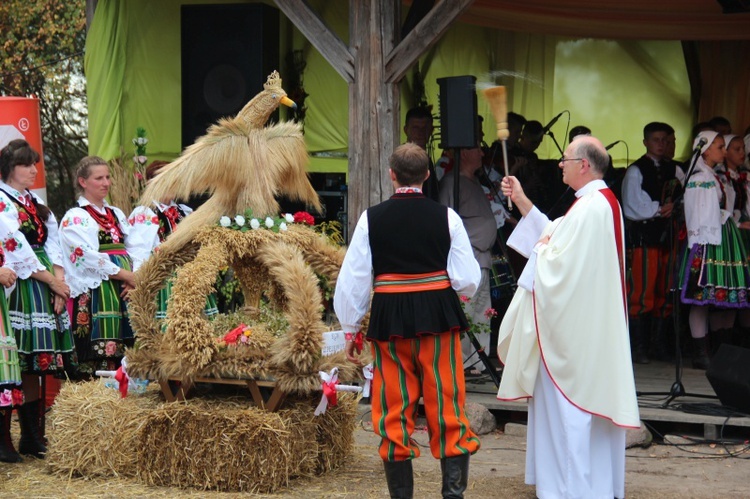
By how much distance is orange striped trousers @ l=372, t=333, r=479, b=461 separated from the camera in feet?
15.6

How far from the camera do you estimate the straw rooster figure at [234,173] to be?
548 cm

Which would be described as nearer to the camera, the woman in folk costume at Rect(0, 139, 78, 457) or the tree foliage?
the woman in folk costume at Rect(0, 139, 78, 457)

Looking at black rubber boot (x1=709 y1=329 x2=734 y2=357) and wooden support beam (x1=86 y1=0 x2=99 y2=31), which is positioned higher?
wooden support beam (x1=86 y1=0 x2=99 y2=31)

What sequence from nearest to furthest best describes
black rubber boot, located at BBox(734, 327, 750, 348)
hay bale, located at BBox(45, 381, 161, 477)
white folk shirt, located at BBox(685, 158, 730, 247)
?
1. hay bale, located at BBox(45, 381, 161, 477)
2. white folk shirt, located at BBox(685, 158, 730, 247)
3. black rubber boot, located at BBox(734, 327, 750, 348)

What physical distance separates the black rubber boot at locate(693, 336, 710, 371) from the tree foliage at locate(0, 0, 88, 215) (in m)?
9.77

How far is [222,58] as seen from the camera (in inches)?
343

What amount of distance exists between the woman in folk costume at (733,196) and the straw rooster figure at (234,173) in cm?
404

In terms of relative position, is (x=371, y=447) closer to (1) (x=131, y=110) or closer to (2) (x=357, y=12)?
(2) (x=357, y=12)

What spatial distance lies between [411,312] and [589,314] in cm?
91

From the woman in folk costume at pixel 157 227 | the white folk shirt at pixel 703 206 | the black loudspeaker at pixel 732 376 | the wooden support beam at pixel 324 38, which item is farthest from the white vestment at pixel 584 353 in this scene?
the white folk shirt at pixel 703 206

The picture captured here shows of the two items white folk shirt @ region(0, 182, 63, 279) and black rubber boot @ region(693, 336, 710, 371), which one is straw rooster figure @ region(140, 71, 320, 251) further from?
black rubber boot @ region(693, 336, 710, 371)

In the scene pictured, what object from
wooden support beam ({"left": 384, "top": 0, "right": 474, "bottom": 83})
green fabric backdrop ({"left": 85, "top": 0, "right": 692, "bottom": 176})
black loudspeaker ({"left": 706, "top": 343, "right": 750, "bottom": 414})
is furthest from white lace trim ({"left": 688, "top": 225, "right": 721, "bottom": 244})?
wooden support beam ({"left": 384, "top": 0, "right": 474, "bottom": 83})

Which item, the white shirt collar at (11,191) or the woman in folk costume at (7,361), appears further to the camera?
the white shirt collar at (11,191)

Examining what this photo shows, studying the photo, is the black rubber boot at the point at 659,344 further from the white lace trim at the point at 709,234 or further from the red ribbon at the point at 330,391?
the red ribbon at the point at 330,391
